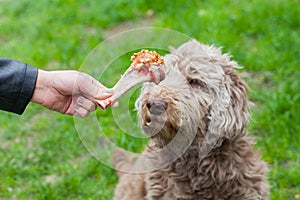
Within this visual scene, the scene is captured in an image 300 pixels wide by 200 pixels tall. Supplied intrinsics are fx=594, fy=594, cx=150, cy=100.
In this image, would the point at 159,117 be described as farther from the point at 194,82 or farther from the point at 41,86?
the point at 41,86

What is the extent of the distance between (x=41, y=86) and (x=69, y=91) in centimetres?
19

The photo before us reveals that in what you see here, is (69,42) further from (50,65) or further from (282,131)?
(282,131)

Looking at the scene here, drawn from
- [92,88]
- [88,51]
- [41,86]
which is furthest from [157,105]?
[88,51]

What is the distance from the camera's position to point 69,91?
3959 mm

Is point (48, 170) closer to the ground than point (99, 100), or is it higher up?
closer to the ground

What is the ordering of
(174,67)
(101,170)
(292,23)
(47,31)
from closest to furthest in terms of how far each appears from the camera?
(174,67) < (101,170) < (292,23) < (47,31)

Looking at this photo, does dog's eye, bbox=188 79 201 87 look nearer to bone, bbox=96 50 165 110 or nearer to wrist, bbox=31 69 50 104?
bone, bbox=96 50 165 110

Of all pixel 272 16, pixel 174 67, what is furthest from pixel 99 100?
pixel 272 16

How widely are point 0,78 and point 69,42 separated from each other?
3658 millimetres

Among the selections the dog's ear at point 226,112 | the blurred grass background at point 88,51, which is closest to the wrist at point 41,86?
the dog's ear at point 226,112

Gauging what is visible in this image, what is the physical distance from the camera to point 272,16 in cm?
711

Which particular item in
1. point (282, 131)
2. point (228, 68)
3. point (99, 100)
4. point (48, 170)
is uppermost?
point (282, 131)

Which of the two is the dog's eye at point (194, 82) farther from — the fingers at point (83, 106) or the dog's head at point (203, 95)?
the fingers at point (83, 106)

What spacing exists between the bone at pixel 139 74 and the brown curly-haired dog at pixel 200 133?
10 cm
